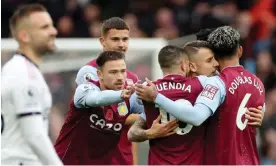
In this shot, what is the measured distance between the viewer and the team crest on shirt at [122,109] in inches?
348

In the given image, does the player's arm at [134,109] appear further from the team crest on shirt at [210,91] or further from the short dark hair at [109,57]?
the team crest on shirt at [210,91]

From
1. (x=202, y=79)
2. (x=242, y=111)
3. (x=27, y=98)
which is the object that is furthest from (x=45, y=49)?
(x=242, y=111)

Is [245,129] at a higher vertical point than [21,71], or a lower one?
lower

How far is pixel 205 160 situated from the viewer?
817cm

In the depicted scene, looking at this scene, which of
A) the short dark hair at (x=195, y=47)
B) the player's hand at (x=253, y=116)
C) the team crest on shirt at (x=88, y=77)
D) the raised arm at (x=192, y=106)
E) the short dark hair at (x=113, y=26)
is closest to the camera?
the raised arm at (x=192, y=106)

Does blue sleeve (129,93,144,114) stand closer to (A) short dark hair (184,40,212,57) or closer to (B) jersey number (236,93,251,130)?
(A) short dark hair (184,40,212,57)

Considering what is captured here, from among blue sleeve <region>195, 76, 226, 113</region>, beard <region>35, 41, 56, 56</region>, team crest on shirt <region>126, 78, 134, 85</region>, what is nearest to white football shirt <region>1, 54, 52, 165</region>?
beard <region>35, 41, 56, 56</region>

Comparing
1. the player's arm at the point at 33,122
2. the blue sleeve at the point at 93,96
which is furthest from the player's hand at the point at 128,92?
the player's arm at the point at 33,122

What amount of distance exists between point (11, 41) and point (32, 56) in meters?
6.95

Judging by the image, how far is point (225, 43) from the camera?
8109mm

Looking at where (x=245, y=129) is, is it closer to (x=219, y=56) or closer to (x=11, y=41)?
(x=219, y=56)

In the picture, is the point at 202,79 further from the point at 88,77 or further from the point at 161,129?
the point at 88,77

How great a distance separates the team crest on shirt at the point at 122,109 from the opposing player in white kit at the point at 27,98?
69.5 inches

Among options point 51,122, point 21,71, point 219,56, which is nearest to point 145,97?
point 219,56
